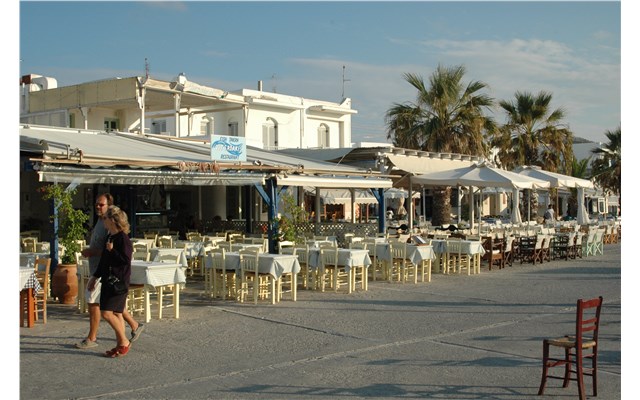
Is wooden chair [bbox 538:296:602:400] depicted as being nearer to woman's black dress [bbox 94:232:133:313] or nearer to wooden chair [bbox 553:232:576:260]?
woman's black dress [bbox 94:232:133:313]

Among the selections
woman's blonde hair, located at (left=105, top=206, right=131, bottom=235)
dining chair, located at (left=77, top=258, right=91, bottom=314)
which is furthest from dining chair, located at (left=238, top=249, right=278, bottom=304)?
woman's blonde hair, located at (left=105, top=206, right=131, bottom=235)

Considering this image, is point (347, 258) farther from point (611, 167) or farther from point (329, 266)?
point (611, 167)

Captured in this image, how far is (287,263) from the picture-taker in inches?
515

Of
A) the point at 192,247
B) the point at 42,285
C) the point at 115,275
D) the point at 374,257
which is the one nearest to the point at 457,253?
the point at 374,257

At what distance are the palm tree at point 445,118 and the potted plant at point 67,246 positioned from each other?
1976 centimetres

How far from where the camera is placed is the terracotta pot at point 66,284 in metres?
12.6

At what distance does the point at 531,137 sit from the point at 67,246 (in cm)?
2716

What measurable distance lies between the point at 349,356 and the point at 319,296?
5.09m

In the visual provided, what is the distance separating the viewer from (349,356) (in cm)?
891

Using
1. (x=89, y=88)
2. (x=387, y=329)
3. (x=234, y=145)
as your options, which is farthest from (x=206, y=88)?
(x=387, y=329)

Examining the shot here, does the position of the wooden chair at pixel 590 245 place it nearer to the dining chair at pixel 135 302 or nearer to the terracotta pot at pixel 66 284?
the dining chair at pixel 135 302

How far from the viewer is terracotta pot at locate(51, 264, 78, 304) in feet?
41.2

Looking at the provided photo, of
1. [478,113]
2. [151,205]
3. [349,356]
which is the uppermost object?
[478,113]
